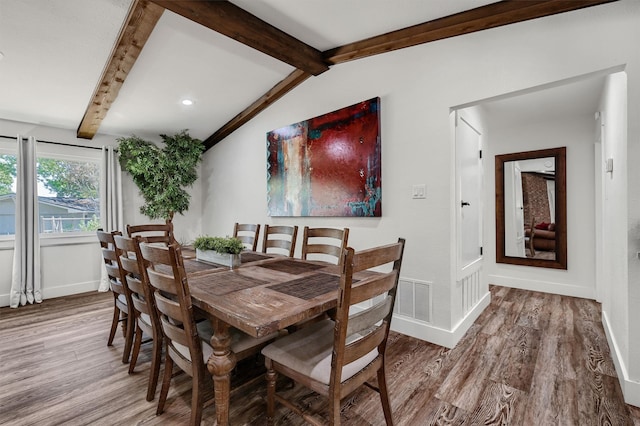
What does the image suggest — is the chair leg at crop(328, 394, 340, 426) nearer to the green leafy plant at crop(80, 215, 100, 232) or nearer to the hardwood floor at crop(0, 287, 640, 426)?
the hardwood floor at crop(0, 287, 640, 426)

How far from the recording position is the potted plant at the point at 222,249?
2145 mm

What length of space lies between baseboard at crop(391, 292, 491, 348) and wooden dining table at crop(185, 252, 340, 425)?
116cm

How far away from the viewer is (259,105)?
409cm

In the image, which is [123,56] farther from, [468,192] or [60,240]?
[468,192]

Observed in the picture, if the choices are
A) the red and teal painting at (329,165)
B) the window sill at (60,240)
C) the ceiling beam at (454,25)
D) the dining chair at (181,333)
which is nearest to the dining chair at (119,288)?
the dining chair at (181,333)

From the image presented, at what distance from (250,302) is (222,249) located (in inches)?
34.9

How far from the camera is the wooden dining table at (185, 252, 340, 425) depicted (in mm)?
1211

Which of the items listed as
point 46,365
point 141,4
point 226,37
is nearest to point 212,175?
point 226,37

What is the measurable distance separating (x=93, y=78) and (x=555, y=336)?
5147 millimetres

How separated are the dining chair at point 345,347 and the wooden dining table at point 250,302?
20cm

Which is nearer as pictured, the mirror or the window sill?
the window sill

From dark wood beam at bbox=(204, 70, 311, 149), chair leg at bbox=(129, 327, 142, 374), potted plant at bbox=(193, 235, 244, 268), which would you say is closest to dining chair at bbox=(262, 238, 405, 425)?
potted plant at bbox=(193, 235, 244, 268)

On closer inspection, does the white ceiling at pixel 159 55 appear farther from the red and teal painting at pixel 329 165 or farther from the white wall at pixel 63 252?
the red and teal painting at pixel 329 165

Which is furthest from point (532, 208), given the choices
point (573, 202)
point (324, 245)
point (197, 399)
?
point (197, 399)
